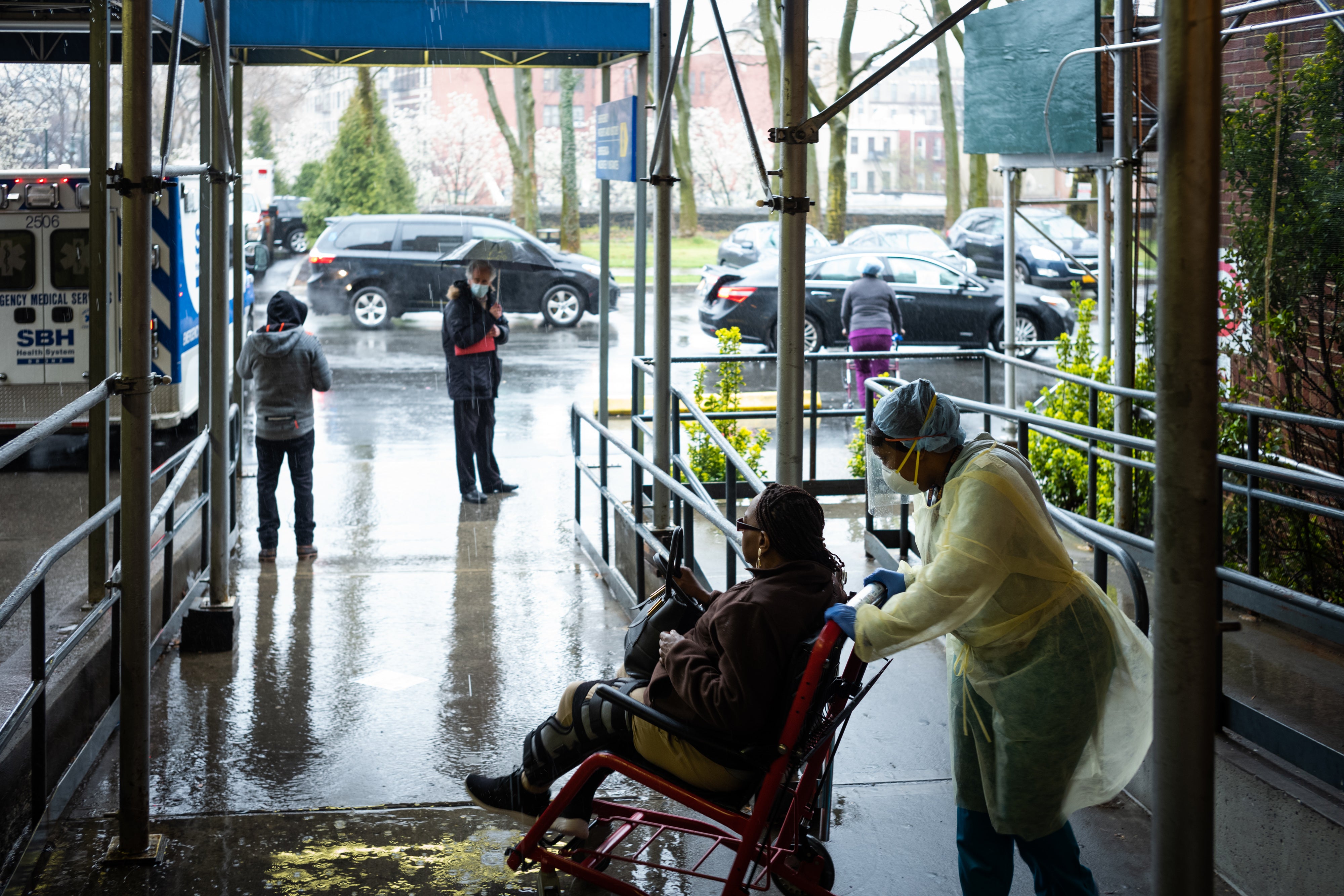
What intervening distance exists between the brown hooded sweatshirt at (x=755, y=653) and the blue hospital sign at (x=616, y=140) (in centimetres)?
495

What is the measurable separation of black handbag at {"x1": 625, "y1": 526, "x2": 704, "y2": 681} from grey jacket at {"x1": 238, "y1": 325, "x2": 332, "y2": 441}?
457 cm

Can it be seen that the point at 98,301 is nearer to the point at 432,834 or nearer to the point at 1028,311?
the point at 432,834

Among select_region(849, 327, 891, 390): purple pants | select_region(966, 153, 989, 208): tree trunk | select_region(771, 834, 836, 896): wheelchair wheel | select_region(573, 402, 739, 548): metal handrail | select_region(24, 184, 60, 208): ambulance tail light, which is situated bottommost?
A: select_region(771, 834, 836, 896): wheelchair wheel

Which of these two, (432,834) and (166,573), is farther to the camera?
(166,573)

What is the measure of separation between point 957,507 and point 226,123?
417 cm

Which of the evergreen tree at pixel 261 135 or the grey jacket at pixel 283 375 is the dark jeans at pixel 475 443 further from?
the evergreen tree at pixel 261 135

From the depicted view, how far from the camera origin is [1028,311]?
19453 mm

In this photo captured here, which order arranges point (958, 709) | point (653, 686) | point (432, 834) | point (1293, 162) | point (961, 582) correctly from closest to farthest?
point (961, 582)
point (958, 709)
point (653, 686)
point (432, 834)
point (1293, 162)

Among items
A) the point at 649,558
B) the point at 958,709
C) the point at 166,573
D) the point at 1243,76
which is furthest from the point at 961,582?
the point at 1243,76

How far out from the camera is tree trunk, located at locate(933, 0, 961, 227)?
31234 mm

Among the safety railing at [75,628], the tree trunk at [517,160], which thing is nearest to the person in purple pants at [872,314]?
the safety railing at [75,628]

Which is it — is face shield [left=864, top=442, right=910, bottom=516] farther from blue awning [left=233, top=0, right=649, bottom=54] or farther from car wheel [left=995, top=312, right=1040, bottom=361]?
car wheel [left=995, top=312, right=1040, bottom=361]

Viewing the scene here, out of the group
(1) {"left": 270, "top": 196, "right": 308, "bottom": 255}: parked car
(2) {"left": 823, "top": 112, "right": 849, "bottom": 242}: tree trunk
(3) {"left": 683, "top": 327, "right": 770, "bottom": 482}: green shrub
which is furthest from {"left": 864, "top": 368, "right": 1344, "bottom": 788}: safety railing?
(1) {"left": 270, "top": 196, "right": 308, "bottom": 255}: parked car

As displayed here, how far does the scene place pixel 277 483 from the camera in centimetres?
823
